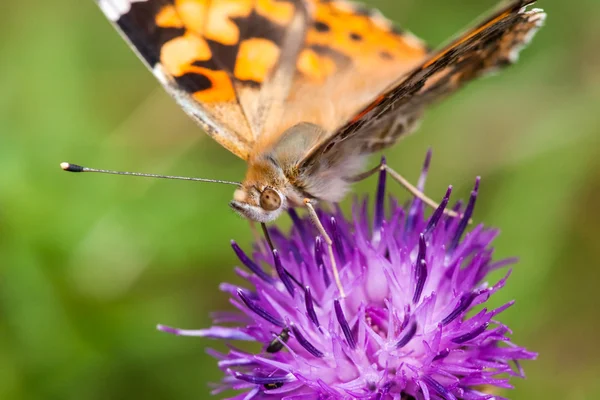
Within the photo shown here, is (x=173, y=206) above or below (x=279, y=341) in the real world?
above

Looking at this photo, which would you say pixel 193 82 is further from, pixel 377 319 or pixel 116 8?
pixel 377 319

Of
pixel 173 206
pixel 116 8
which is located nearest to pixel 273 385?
pixel 116 8

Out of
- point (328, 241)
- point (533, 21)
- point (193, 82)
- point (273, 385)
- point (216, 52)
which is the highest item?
point (533, 21)

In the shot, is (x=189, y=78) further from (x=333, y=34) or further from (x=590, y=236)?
(x=590, y=236)

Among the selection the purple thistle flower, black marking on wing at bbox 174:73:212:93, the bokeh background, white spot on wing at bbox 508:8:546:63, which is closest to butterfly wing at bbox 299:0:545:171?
white spot on wing at bbox 508:8:546:63

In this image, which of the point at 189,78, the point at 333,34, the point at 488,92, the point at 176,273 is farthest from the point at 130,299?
the point at 488,92

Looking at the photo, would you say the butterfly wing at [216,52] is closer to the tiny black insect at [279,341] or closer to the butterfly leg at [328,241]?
the butterfly leg at [328,241]
